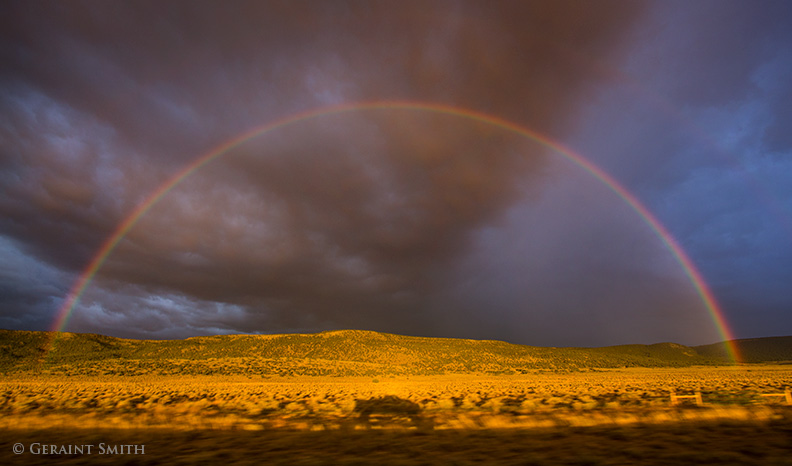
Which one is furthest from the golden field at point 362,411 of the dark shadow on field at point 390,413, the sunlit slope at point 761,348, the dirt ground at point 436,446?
the sunlit slope at point 761,348

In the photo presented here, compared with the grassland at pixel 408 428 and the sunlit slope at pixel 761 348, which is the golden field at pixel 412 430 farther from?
the sunlit slope at pixel 761 348

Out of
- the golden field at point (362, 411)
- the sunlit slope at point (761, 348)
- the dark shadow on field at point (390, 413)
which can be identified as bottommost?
the sunlit slope at point (761, 348)

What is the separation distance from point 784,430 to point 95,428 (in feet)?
77.8

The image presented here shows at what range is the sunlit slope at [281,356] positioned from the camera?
6203cm

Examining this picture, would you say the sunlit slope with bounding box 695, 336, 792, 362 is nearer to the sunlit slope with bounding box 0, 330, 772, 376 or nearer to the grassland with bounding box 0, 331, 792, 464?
the sunlit slope with bounding box 0, 330, 772, 376

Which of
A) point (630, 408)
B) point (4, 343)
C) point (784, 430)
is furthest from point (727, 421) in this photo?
point (4, 343)

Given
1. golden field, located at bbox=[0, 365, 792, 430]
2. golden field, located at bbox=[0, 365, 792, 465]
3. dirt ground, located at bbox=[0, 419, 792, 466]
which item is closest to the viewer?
dirt ground, located at bbox=[0, 419, 792, 466]

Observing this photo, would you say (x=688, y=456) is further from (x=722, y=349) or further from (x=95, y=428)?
(x=722, y=349)

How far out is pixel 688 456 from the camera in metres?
9.92

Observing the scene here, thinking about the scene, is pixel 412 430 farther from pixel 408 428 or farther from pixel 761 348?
pixel 761 348

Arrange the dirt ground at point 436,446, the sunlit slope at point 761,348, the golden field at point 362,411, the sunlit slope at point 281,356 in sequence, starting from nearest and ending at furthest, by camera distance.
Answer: the dirt ground at point 436,446 < the golden field at point 362,411 < the sunlit slope at point 281,356 < the sunlit slope at point 761,348

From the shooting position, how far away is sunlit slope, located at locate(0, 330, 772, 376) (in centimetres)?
6203

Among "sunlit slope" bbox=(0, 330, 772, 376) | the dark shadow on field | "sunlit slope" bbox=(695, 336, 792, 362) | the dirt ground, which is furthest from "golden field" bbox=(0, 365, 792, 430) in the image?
"sunlit slope" bbox=(695, 336, 792, 362)

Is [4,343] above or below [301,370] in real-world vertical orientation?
above
